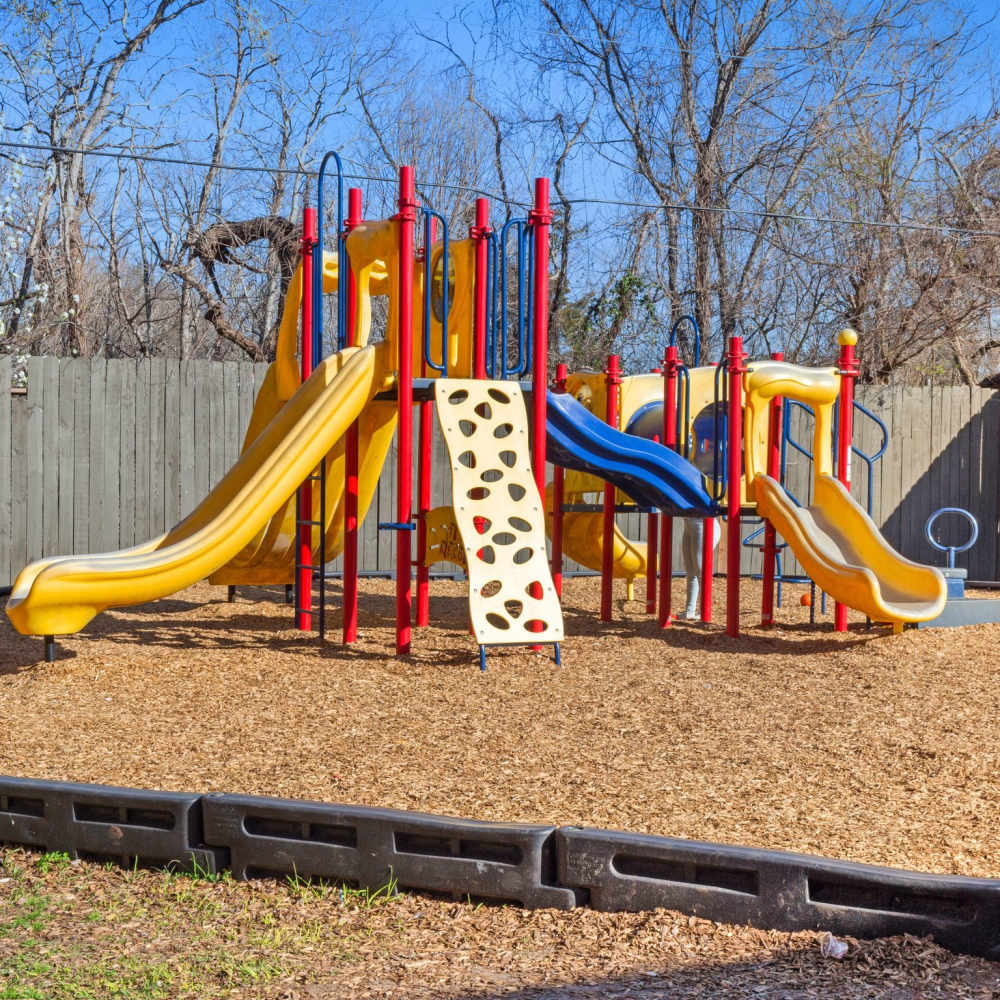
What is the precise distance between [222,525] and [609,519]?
3.66m

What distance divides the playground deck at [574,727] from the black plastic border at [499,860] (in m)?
0.65

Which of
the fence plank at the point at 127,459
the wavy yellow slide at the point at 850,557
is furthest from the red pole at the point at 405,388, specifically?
the fence plank at the point at 127,459

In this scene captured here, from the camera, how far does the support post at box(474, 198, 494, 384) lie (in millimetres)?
8328

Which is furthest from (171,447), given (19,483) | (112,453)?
(19,483)

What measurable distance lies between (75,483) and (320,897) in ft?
30.4

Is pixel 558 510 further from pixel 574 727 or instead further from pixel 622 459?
pixel 574 727

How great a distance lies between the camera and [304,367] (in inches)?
369

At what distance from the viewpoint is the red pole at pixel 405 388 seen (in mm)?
7809

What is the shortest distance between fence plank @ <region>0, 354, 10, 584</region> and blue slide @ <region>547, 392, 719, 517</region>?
18.4 feet

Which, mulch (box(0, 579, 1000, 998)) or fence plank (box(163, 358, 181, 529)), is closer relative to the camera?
mulch (box(0, 579, 1000, 998))

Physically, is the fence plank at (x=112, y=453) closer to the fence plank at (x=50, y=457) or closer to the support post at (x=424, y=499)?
the fence plank at (x=50, y=457)

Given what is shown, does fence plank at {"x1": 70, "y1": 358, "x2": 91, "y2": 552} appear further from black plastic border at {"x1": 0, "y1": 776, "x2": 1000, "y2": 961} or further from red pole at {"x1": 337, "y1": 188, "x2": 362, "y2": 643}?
black plastic border at {"x1": 0, "y1": 776, "x2": 1000, "y2": 961}

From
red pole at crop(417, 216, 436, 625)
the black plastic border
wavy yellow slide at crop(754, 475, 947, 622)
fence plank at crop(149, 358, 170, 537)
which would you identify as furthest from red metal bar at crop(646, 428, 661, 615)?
the black plastic border

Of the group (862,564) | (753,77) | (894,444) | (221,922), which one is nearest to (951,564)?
(862,564)
